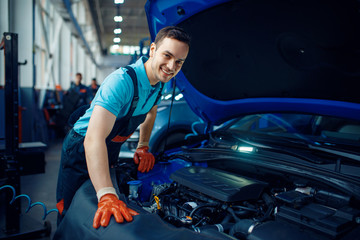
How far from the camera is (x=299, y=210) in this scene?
1.17 metres

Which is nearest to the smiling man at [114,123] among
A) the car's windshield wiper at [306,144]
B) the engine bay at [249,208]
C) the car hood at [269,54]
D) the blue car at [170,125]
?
the engine bay at [249,208]

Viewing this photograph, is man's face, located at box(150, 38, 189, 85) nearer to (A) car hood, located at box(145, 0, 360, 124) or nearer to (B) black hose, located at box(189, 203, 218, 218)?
(A) car hood, located at box(145, 0, 360, 124)

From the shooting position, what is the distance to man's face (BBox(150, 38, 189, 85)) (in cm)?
149

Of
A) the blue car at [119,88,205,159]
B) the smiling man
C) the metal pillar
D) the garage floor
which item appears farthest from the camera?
the blue car at [119,88,205,159]

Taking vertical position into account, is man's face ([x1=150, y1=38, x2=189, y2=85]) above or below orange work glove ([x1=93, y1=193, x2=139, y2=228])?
above

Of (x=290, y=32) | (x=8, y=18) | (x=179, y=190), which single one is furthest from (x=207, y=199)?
(x=8, y=18)

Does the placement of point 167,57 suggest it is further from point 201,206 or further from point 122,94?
point 201,206

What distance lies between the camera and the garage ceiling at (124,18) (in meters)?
12.5

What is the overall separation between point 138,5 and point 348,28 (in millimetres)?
11986

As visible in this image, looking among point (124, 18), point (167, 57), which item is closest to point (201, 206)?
point (167, 57)

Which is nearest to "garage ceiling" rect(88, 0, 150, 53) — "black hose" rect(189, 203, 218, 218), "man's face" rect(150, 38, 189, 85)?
"man's face" rect(150, 38, 189, 85)

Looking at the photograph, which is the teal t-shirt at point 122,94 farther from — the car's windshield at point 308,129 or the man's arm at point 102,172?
the car's windshield at point 308,129

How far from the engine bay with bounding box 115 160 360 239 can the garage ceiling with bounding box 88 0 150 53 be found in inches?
342

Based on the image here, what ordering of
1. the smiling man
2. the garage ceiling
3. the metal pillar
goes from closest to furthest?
the smiling man, the metal pillar, the garage ceiling
